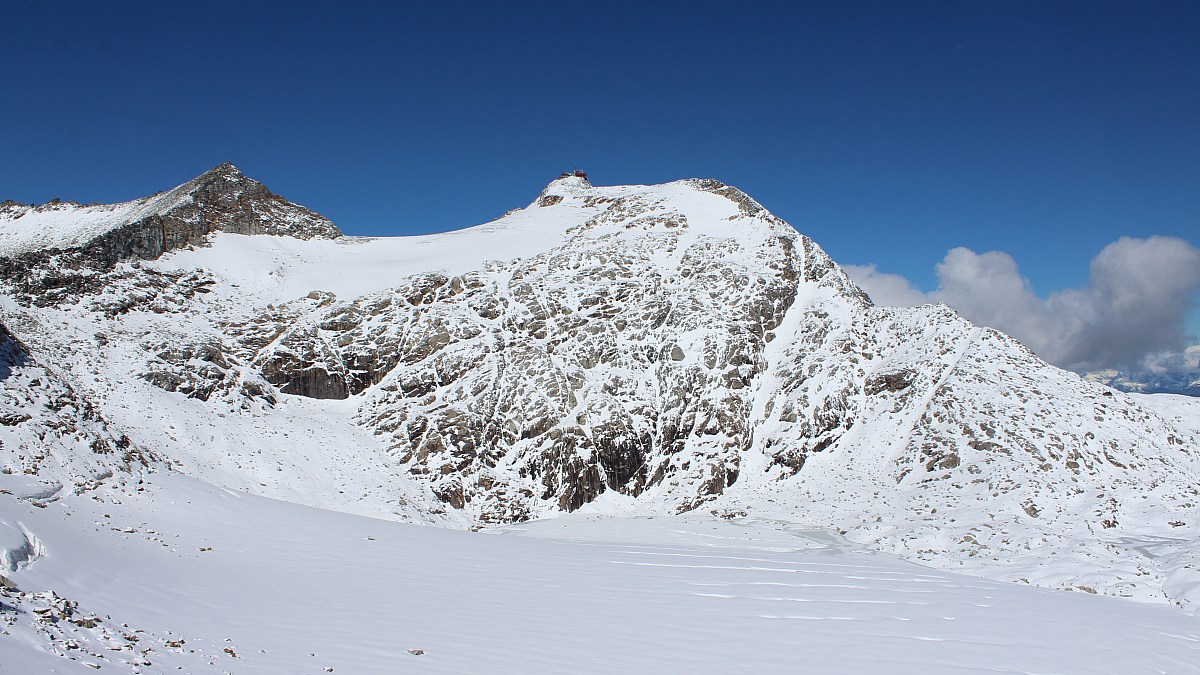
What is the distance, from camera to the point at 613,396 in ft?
129

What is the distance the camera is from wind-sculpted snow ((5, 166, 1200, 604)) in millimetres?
30812

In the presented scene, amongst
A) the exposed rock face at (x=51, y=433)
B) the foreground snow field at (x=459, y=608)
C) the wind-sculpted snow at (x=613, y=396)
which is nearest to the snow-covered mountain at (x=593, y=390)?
the wind-sculpted snow at (x=613, y=396)

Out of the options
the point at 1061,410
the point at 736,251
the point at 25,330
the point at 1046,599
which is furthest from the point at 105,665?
the point at 736,251

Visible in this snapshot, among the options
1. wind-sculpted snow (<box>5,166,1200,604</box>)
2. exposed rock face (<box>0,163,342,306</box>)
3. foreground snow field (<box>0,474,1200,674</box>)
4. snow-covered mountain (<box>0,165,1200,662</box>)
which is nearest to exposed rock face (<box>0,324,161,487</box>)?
foreground snow field (<box>0,474,1200,674</box>)

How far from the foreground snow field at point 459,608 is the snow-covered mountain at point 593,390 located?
10402 millimetres

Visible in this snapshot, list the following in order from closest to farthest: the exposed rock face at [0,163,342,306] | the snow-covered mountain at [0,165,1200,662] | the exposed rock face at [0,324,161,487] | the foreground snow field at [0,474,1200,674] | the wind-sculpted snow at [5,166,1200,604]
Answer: the foreground snow field at [0,474,1200,674]
the exposed rock face at [0,324,161,487]
the snow-covered mountain at [0,165,1200,662]
the wind-sculpted snow at [5,166,1200,604]
the exposed rock face at [0,163,342,306]

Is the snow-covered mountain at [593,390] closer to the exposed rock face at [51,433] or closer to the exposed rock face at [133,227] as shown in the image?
the exposed rock face at [133,227]

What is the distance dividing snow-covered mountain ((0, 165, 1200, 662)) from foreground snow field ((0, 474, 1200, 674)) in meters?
→ 10.4

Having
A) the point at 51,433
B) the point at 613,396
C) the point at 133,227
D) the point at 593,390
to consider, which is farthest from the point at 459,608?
the point at 133,227

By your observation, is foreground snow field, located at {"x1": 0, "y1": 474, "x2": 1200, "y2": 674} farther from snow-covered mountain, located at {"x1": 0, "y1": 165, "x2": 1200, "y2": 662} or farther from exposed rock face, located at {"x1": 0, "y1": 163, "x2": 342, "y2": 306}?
exposed rock face, located at {"x1": 0, "y1": 163, "x2": 342, "y2": 306}

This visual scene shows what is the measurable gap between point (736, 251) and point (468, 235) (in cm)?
2194

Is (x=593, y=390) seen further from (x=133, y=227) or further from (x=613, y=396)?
(x=133, y=227)

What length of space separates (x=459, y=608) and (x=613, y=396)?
2855 cm

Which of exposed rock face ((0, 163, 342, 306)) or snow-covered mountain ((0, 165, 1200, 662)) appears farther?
exposed rock face ((0, 163, 342, 306))
